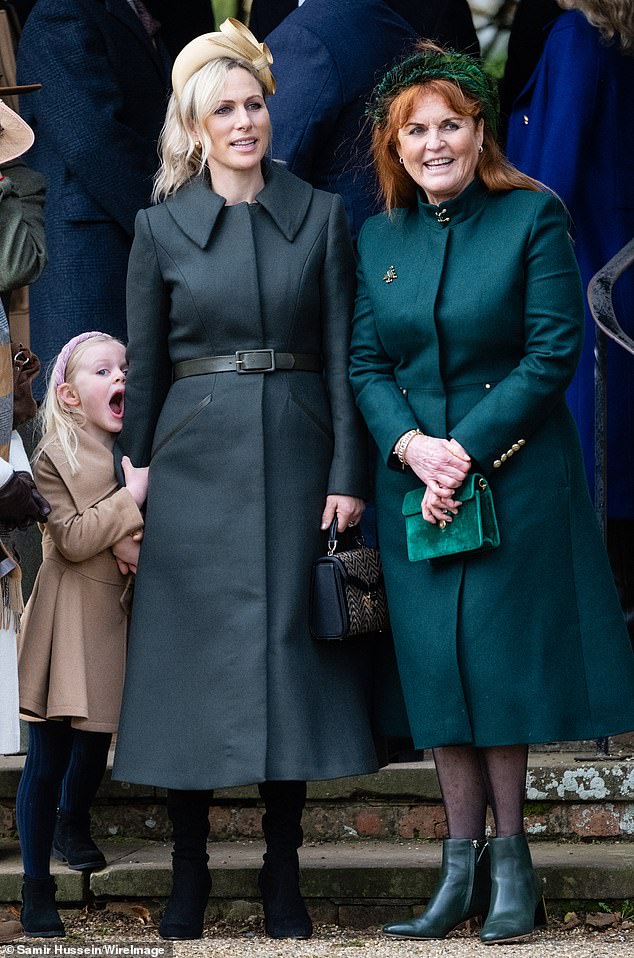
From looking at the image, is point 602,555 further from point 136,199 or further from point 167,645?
point 136,199

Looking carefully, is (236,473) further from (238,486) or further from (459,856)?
(459,856)

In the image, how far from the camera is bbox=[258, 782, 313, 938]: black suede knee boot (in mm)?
3695

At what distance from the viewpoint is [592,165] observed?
16.5 feet

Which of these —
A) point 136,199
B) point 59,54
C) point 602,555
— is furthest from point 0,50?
point 602,555

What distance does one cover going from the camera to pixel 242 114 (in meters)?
3.79

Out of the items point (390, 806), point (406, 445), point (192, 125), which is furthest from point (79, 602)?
point (192, 125)

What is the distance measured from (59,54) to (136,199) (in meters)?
0.49

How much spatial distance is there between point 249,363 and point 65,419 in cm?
52

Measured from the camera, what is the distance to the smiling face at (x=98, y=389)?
4.02m

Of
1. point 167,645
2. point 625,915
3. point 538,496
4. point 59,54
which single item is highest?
point 59,54

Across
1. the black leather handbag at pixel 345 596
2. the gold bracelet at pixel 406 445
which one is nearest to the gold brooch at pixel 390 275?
the gold bracelet at pixel 406 445

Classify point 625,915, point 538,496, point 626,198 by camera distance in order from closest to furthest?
point 538,496
point 625,915
point 626,198

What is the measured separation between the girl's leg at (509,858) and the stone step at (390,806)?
2.06ft

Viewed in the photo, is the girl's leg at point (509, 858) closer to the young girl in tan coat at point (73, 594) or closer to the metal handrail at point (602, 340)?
the metal handrail at point (602, 340)
